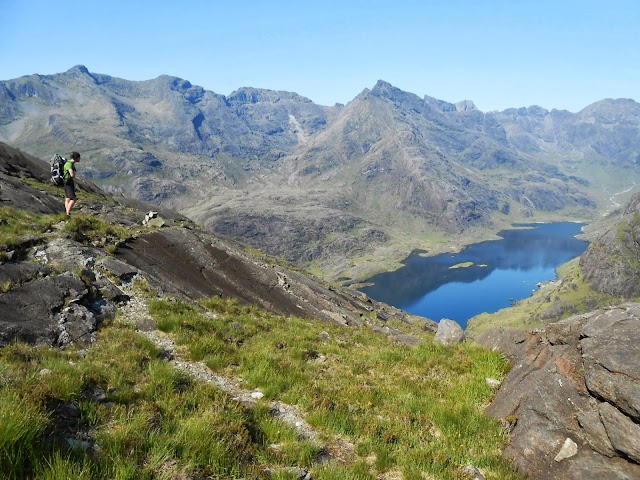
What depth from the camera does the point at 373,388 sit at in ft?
43.0

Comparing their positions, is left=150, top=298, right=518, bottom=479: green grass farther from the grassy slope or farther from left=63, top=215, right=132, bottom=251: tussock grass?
left=63, top=215, right=132, bottom=251: tussock grass

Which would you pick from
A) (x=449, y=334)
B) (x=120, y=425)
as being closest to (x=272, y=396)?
(x=120, y=425)

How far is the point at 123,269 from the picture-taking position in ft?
71.9

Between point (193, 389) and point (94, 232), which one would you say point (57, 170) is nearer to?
point (94, 232)

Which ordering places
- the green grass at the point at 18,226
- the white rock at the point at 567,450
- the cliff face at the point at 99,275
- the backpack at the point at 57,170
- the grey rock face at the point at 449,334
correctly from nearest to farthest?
the white rock at the point at 567,450, the cliff face at the point at 99,275, the green grass at the point at 18,226, the grey rock face at the point at 449,334, the backpack at the point at 57,170

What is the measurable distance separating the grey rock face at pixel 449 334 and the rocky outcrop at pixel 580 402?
24.9ft

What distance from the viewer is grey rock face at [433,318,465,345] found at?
20156 millimetres

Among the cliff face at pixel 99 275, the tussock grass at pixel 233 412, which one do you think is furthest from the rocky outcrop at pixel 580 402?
the cliff face at pixel 99 275

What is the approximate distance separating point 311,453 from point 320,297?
3602cm

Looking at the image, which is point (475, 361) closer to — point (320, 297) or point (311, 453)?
point (311, 453)

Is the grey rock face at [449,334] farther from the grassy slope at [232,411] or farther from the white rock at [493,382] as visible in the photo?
the white rock at [493,382]

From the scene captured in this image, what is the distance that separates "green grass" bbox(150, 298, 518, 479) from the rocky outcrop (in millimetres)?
835

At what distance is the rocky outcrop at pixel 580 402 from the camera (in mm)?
8555

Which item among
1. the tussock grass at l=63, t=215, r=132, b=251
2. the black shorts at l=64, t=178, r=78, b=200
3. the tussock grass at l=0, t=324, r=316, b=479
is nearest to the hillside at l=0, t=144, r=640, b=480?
the tussock grass at l=0, t=324, r=316, b=479
